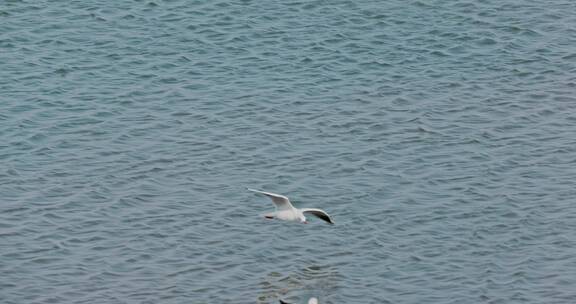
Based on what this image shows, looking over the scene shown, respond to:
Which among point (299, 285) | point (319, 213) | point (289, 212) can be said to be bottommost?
point (299, 285)

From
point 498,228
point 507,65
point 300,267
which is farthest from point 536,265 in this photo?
point 507,65

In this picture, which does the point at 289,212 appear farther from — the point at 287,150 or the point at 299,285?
the point at 287,150

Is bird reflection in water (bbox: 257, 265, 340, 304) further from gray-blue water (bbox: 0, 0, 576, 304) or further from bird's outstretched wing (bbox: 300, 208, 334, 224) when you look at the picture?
bird's outstretched wing (bbox: 300, 208, 334, 224)

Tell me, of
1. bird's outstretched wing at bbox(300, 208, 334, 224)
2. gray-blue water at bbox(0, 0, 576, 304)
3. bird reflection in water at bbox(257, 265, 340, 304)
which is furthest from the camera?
bird's outstretched wing at bbox(300, 208, 334, 224)

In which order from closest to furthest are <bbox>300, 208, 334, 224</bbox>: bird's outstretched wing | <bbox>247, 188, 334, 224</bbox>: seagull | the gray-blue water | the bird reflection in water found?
the bird reflection in water, the gray-blue water, <bbox>300, 208, 334, 224</bbox>: bird's outstretched wing, <bbox>247, 188, 334, 224</bbox>: seagull

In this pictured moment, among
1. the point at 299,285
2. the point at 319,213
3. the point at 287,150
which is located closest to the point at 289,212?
the point at 319,213

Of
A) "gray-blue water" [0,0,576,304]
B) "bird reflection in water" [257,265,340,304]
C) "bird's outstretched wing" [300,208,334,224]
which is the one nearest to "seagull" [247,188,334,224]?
"bird's outstretched wing" [300,208,334,224]

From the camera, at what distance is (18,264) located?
121 feet

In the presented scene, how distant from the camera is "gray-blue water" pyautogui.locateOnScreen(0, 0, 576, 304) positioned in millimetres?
36781

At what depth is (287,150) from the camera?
1704 inches

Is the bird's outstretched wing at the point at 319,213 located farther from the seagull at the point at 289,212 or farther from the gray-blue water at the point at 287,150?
the gray-blue water at the point at 287,150

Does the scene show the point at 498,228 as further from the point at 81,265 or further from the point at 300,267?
the point at 81,265

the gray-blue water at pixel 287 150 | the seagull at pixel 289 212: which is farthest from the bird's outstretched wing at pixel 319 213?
the gray-blue water at pixel 287 150

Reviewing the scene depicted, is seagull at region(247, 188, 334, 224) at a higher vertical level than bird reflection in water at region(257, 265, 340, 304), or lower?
higher
